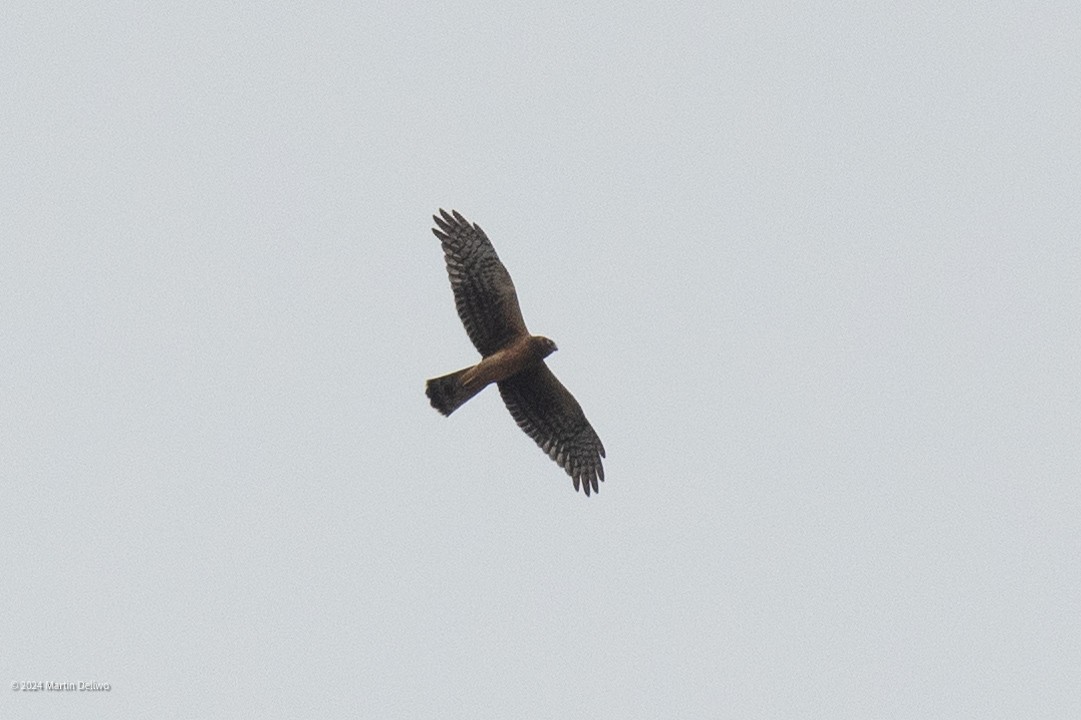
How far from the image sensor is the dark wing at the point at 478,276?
2559 cm

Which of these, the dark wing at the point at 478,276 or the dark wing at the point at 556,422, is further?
the dark wing at the point at 556,422

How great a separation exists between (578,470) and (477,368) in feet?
9.27

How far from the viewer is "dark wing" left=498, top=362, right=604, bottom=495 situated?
26297 millimetres

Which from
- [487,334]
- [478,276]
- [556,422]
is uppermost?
[478,276]

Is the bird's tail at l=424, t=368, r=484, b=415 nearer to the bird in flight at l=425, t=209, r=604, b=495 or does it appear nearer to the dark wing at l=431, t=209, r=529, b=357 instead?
the bird in flight at l=425, t=209, r=604, b=495

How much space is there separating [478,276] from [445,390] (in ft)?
5.97

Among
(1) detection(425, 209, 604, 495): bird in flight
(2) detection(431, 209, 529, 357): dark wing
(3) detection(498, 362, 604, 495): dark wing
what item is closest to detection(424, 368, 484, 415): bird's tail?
(1) detection(425, 209, 604, 495): bird in flight

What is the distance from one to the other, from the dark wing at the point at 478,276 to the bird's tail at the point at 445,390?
70cm

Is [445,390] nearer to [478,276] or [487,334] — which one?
[487,334]

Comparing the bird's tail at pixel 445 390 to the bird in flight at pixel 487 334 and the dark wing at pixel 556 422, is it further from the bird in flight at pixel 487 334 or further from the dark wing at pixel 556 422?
the dark wing at pixel 556 422

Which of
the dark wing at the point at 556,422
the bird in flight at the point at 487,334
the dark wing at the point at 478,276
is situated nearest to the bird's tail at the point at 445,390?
the bird in flight at the point at 487,334

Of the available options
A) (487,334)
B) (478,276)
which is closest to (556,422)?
(487,334)

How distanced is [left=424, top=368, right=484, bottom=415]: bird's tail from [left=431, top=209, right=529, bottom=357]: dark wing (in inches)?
27.4

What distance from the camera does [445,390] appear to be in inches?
998
